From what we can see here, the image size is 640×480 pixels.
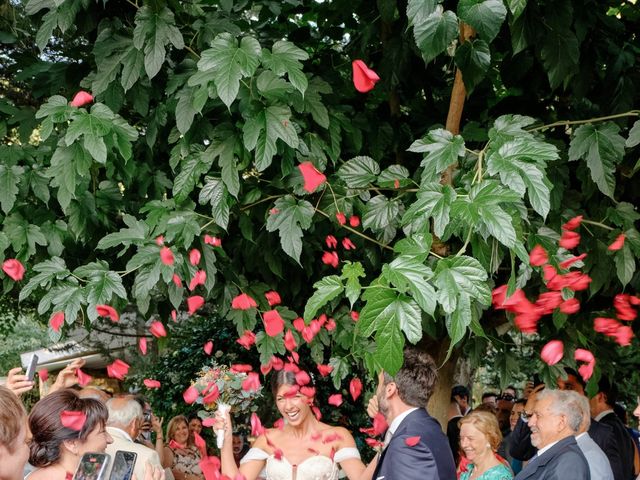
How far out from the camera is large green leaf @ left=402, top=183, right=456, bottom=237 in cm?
293

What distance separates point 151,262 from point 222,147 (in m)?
0.63

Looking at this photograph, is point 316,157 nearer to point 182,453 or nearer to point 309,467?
point 309,467

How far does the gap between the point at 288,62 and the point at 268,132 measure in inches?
12.6

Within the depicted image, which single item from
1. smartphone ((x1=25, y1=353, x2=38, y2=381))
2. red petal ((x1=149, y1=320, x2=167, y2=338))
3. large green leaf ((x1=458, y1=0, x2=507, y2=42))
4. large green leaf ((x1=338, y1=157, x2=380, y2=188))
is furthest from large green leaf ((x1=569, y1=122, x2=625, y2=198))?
smartphone ((x1=25, y1=353, x2=38, y2=381))

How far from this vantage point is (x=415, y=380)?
4.12m

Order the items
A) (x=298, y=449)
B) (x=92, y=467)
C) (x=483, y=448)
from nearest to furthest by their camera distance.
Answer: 1. (x=92, y=467)
2. (x=298, y=449)
3. (x=483, y=448)

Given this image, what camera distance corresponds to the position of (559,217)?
4434 mm

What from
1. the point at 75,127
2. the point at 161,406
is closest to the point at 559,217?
the point at 75,127

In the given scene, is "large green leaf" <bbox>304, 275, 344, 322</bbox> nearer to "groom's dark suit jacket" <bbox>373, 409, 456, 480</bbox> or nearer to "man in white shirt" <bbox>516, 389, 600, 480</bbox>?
"groom's dark suit jacket" <bbox>373, 409, 456, 480</bbox>

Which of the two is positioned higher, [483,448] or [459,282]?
[459,282]

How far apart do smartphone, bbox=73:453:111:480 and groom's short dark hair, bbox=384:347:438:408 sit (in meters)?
1.67

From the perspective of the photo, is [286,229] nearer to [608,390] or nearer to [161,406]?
[608,390]

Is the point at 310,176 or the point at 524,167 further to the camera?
the point at 310,176

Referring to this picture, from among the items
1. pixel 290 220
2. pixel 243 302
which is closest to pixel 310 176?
pixel 290 220
